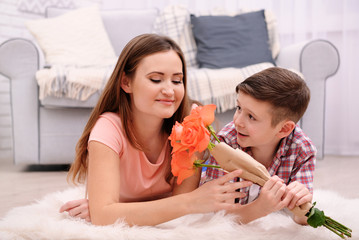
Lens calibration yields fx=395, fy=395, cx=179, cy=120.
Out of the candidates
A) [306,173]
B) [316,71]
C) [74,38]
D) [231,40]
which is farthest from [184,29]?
[306,173]

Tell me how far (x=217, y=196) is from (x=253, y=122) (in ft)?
0.92

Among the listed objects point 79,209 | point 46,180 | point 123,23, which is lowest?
point 46,180

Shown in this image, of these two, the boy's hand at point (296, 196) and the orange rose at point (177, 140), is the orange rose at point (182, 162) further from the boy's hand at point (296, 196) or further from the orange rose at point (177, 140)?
the boy's hand at point (296, 196)

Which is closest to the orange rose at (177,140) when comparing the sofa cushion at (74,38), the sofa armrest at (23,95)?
the sofa armrest at (23,95)

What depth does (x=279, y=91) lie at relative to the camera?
3.82 ft

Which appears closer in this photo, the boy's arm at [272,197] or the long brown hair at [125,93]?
the boy's arm at [272,197]

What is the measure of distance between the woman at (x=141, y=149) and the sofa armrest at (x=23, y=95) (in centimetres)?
90

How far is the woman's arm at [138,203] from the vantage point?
3.35 feet

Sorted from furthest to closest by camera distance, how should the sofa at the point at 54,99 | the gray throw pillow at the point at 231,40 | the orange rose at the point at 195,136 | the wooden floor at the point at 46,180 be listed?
the gray throw pillow at the point at 231,40
the sofa at the point at 54,99
the wooden floor at the point at 46,180
the orange rose at the point at 195,136

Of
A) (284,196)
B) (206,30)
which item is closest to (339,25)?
(206,30)

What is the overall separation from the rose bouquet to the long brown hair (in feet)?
1.02

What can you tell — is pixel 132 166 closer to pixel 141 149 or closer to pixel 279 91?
pixel 141 149

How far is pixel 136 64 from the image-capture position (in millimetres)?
1213

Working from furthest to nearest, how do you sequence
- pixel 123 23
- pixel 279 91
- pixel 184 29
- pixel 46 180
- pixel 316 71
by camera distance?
pixel 123 23
pixel 184 29
pixel 316 71
pixel 46 180
pixel 279 91
